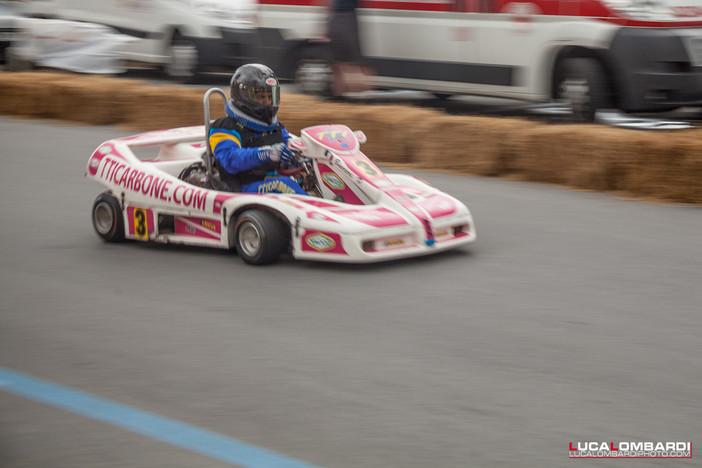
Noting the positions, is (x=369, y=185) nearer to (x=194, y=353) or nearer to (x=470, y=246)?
(x=470, y=246)

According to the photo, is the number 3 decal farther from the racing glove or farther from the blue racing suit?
the racing glove

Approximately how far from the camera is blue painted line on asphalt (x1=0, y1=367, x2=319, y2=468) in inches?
145

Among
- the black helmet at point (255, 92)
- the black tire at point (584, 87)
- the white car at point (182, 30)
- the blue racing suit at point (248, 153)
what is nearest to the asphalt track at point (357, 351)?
the blue racing suit at point (248, 153)

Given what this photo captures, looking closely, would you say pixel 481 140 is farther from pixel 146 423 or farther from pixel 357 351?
pixel 146 423

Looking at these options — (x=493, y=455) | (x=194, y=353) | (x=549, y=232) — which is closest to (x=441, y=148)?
(x=549, y=232)

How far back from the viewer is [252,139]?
271 inches

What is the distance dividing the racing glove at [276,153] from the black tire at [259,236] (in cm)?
45

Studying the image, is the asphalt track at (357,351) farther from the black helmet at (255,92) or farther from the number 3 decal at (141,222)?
the black helmet at (255,92)

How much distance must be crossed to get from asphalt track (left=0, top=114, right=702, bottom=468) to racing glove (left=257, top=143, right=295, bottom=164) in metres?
0.73

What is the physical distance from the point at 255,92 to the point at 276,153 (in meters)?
0.44

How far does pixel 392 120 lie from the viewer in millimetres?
10031

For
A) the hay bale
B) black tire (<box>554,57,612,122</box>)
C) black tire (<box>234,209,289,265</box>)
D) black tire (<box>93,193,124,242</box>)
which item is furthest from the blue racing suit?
black tire (<box>554,57,612,122</box>)

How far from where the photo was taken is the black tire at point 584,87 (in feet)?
32.2

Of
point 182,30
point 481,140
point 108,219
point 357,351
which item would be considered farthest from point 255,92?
point 182,30
